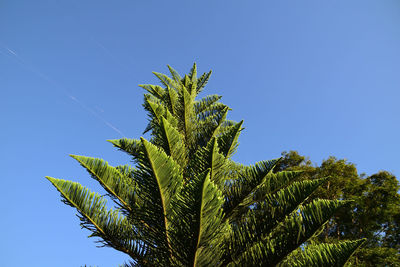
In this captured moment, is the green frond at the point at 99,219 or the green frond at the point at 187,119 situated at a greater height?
the green frond at the point at 187,119

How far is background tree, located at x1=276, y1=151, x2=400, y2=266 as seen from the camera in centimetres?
819

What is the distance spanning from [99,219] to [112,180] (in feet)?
1.21

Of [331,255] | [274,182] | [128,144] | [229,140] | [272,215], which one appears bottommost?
[331,255]

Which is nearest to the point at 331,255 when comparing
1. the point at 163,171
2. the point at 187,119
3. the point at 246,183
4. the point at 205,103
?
the point at 246,183

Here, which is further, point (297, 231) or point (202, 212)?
point (297, 231)

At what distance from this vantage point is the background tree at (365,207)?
26.9 feet

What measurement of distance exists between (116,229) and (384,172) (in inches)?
420

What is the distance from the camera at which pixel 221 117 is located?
3213 millimetres

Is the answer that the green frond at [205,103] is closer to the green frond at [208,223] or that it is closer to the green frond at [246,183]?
the green frond at [246,183]

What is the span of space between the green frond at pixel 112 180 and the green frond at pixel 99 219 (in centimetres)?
15

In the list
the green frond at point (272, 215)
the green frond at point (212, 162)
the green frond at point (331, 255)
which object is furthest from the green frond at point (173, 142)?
the green frond at point (331, 255)

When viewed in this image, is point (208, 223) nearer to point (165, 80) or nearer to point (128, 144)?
point (128, 144)

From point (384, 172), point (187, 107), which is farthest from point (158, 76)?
point (384, 172)

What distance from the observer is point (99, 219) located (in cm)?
207
